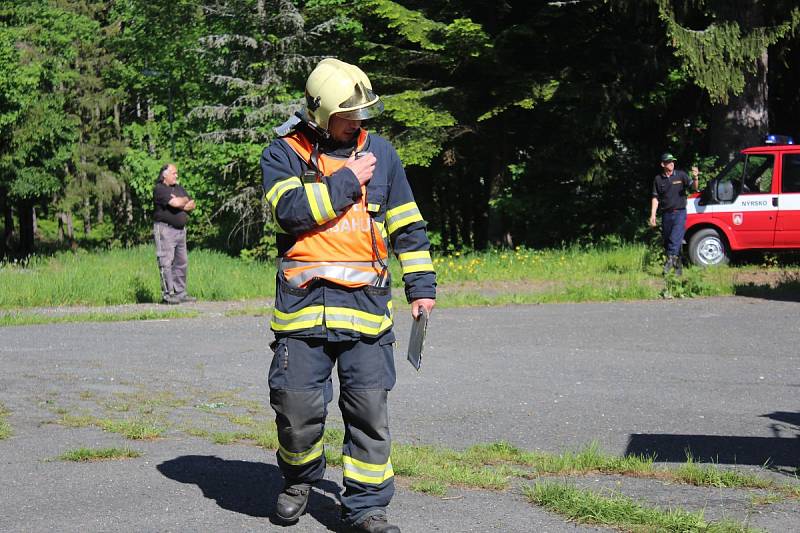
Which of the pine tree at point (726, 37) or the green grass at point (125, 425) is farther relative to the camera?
the pine tree at point (726, 37)

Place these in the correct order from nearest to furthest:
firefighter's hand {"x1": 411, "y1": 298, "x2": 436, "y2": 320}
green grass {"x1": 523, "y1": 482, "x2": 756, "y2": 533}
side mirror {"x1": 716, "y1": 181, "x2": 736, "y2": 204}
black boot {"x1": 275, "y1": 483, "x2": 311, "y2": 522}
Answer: green grass {"x1": 523, "y1": 482, "x2": 756, "y2": 533} < black boot {"x1": 275, "y1": 483, "x2": 311, "y2": 522} < firefighter's hand {"x1": 411, "y1": 298, "x2": 436, "y2": 320} < side mirror {"x1": 716, "y1": 181, "x2": 736, "y2": 204}

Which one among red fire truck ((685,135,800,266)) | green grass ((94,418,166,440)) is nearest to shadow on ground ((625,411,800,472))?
green grass ((94,418,166,440))

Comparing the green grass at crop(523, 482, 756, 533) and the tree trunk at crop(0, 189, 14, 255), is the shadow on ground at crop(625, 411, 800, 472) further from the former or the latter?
the tree trunk at crop(0, 189, 14, 255)

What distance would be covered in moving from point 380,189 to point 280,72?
22.6 meters

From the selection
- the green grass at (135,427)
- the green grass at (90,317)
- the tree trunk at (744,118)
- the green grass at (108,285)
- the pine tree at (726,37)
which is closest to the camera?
the green grass at (135,427)

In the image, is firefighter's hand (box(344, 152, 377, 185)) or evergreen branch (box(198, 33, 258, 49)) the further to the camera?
evergreen branch (box(198, 33, 258, 49))

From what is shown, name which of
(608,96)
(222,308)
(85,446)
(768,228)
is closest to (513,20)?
(608,96)

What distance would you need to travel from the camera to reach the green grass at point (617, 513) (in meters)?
4.61

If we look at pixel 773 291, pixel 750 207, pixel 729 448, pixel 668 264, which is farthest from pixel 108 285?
pixel 729 448

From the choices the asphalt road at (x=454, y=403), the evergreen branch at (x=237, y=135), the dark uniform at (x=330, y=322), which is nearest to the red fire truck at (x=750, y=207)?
the asphalt road at (x=454, y=403)

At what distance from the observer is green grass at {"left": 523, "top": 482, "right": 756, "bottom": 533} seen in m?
4.61

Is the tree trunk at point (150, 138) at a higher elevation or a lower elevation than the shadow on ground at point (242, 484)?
higher

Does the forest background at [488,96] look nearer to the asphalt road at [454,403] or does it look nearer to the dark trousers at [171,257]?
the asphalt road at [454,403]

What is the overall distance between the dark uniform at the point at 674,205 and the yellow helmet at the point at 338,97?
12.8 metres
